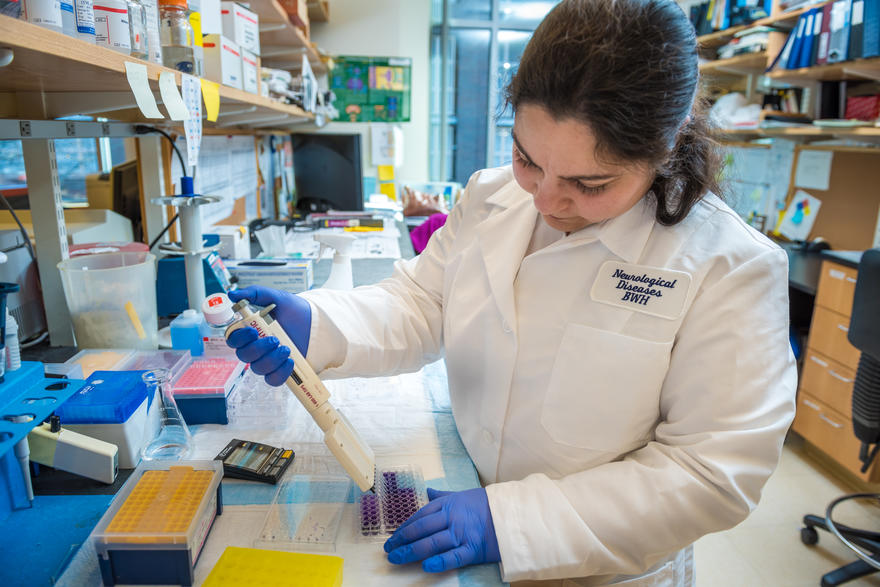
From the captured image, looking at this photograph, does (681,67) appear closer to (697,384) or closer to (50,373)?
(697,384)

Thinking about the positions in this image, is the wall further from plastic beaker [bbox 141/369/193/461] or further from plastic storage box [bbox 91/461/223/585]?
plastic storage box [bbox 91/461/223/585]

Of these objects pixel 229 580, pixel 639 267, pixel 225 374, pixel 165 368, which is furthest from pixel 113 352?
pixel 639 267

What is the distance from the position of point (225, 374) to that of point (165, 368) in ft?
0.38

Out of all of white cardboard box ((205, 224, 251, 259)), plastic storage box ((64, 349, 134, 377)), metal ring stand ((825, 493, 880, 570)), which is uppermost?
white cardboard box ((205, 224, 251, 259))

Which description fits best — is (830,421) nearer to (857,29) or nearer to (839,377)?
(839,377)

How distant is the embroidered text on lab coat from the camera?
0.86 m

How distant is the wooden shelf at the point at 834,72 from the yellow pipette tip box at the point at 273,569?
10.1 ft

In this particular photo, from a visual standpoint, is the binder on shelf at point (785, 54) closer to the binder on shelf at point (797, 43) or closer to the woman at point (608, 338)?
the binder on shelf at point (797, 43)

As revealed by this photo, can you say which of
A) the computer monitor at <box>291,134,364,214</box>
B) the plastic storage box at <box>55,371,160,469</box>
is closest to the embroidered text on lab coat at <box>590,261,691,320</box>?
the plastic storage box at <box>55,371,160,469</box>

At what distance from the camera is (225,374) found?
1.12 meters

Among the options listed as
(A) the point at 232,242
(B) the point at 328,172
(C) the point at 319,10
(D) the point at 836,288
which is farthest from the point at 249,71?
(C) the point at 319,10

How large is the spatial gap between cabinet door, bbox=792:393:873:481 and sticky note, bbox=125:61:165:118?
2740mm

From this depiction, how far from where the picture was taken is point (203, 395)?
1057 millimetres

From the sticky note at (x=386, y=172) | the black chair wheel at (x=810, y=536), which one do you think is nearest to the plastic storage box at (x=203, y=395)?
the black chair wheel at (x=810, y=536)
